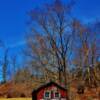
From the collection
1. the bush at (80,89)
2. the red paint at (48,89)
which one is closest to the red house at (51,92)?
the red paint at (48,89)

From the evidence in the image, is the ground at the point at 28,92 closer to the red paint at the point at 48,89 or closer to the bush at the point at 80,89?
the bush at the point at 80,89

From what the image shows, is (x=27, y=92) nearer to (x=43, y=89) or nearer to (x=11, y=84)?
(x=11, y=84)

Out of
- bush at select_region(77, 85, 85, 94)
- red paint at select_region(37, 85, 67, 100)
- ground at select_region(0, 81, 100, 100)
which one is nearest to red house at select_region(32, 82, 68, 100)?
red paint at select_region(37, 85, 67, 100)

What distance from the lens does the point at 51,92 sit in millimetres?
39969

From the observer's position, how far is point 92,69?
219 feet

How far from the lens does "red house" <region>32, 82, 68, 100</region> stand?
39.8 meters

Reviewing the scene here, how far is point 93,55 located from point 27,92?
43.1ft

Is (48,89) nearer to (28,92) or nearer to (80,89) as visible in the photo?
(28,92)

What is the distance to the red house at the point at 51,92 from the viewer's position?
131 feet

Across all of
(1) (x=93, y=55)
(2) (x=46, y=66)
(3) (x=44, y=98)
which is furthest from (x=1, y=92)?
(3) (x=44, y=98)

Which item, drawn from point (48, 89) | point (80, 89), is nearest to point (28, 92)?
point (80, 89)

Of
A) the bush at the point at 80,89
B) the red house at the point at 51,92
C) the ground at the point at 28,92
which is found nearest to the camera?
the red house at the point at 51,92

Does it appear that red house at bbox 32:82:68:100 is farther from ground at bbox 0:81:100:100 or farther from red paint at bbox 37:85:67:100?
ground at bbox 0:81:100:100

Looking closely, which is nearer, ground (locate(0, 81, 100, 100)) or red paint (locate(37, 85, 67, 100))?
red paint (locate(37, 85, 67, 100))
